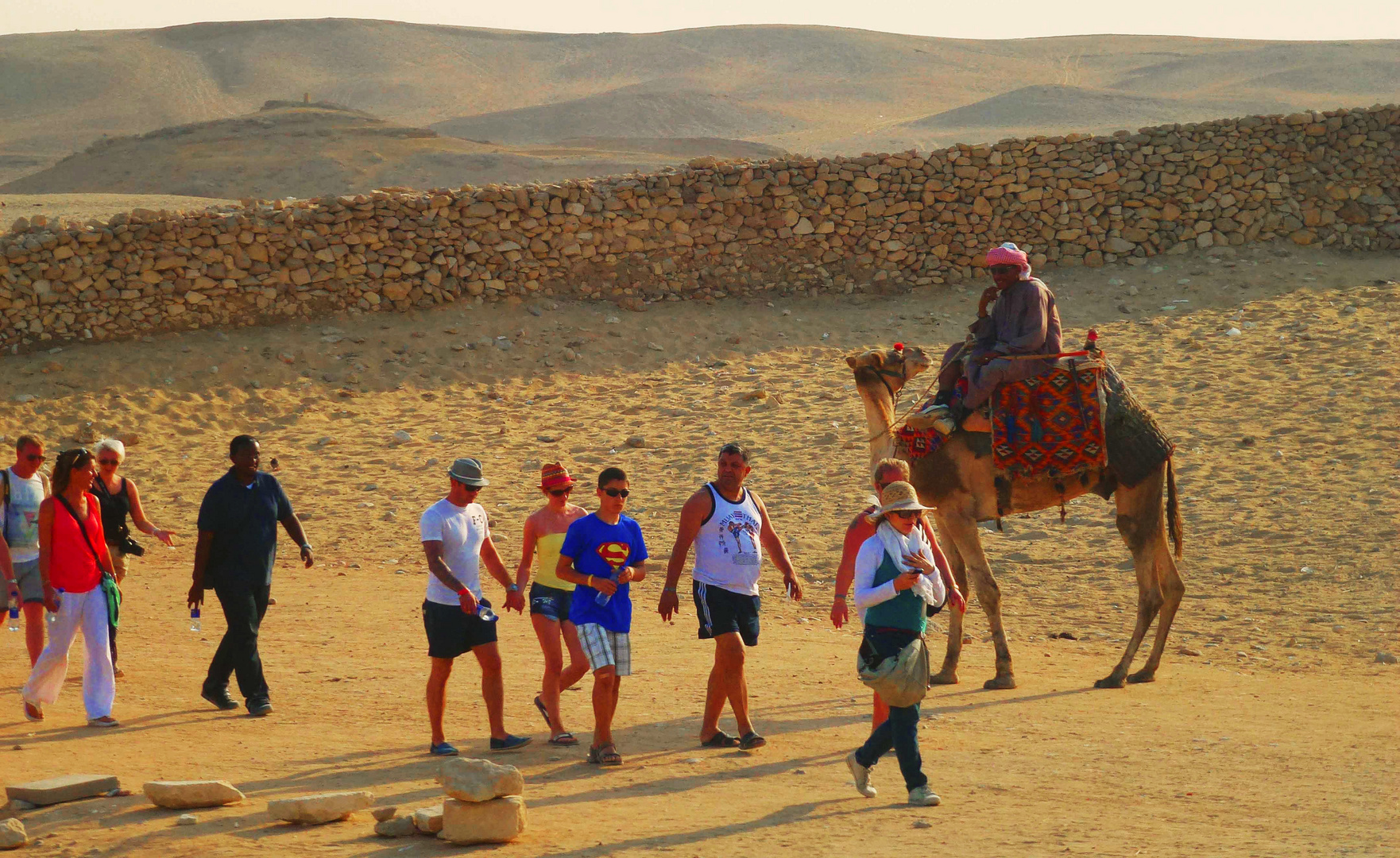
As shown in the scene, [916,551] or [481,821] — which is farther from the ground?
[916,551]

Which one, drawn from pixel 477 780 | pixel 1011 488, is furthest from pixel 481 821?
pixel 1011 488

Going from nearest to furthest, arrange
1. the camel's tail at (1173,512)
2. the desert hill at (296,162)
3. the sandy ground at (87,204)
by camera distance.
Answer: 1. the camel's tail at (1173,512)
2. the sandy ground at (87,204)
3. the desert hill at (296,162)

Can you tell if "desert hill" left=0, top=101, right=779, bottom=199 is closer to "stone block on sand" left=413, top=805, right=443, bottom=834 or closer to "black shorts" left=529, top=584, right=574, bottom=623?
"black shorts" left=529, top=584, right=574, bottom=623

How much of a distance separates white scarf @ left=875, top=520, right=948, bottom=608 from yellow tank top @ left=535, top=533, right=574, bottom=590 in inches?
83.2

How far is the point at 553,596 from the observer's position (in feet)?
26.9

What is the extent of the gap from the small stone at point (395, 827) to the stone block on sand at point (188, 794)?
0.90 meters

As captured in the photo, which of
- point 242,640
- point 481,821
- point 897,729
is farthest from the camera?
point 242,640

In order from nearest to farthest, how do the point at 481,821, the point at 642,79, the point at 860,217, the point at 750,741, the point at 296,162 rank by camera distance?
the point at 481,821 < the point at 750,741 < the point at 860,217 < the point at 296,162 < the point at 642,79

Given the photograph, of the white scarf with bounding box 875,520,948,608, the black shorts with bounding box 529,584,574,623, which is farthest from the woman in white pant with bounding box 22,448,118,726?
the white scarf with bounding box 875,520,948,608

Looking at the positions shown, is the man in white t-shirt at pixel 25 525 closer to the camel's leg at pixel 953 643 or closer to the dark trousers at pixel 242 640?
the dark trousers at pixel 242 640

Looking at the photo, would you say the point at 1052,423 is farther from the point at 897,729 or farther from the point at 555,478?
the point at 897,729

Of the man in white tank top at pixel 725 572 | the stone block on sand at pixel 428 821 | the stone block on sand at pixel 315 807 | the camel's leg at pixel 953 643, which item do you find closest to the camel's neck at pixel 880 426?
the camel's leg at pixel 953 643

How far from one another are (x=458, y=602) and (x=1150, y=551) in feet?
16.0

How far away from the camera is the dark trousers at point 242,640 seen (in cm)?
890
